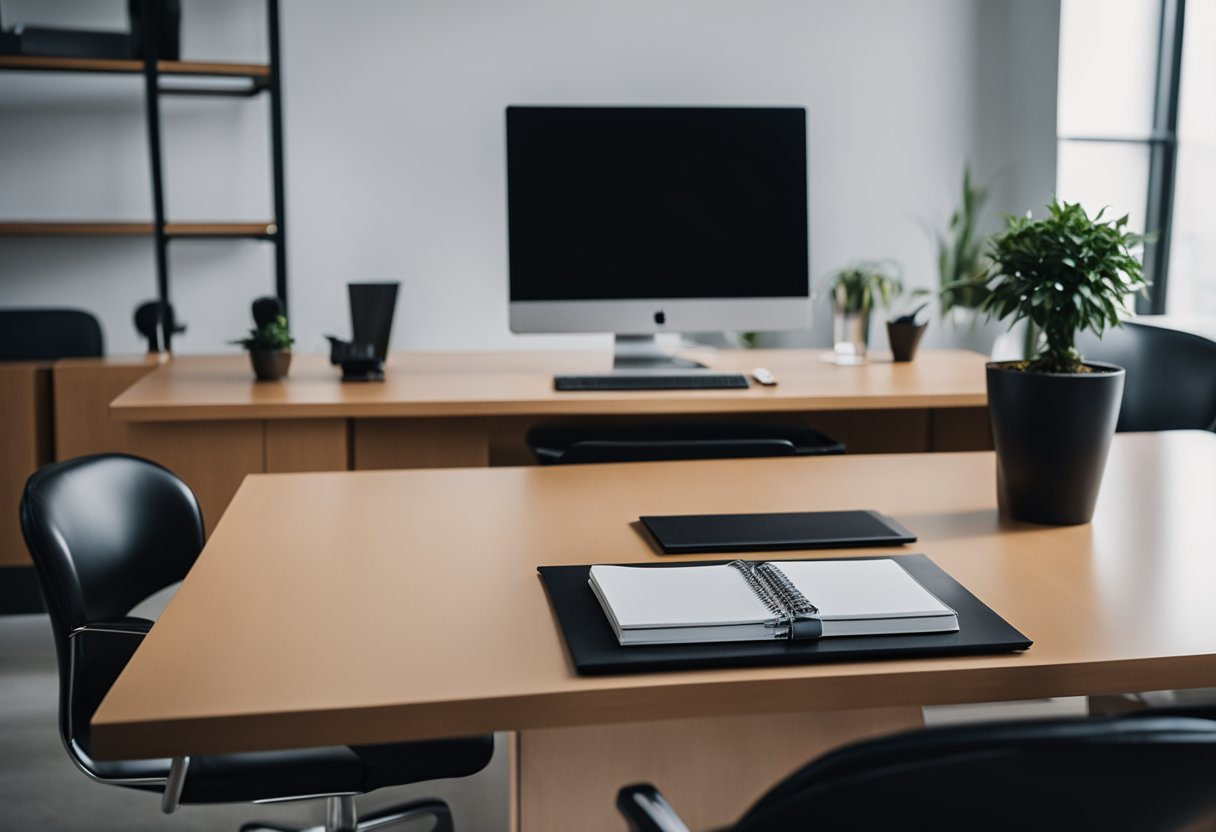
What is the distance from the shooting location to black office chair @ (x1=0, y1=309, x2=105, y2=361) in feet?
11.7

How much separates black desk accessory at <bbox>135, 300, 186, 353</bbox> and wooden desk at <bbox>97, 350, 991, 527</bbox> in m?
0.59

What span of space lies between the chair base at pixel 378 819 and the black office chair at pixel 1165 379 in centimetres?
174

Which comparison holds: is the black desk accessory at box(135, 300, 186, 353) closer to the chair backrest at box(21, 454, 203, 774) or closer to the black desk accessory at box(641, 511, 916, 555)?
the chair backrest at box(21, 454, 203, 774)

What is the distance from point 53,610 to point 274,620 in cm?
62

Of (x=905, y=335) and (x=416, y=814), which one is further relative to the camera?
(x=905, y=335)

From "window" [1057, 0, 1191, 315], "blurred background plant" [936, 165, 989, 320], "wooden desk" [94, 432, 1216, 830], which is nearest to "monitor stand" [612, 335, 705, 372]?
"wooden desk" [94, 432, 1216, 830]

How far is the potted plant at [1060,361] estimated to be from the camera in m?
1.36

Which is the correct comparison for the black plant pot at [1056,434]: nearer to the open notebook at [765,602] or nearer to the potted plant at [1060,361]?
the potted plant at [1060,361]

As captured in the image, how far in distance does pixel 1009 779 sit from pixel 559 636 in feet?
1.62

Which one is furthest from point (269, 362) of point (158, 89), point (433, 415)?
point (158, 89)

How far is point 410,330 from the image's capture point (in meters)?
4.79

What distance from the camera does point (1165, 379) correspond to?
103 inches

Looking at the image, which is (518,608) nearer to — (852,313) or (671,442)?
(671,442)

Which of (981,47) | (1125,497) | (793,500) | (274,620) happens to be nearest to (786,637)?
(274,620)
